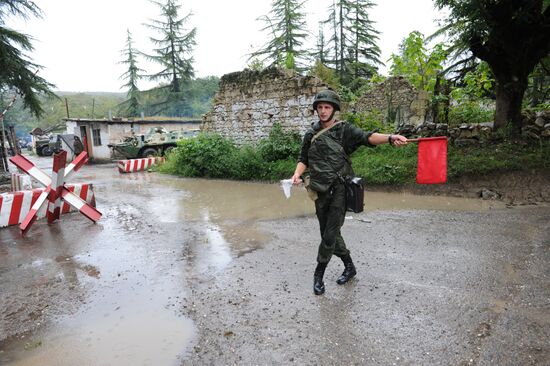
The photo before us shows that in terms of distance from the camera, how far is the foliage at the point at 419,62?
11125 mm

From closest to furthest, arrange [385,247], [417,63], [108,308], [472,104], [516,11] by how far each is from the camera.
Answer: [108,308], [385,247], [516,11], [472,104], [417,63]

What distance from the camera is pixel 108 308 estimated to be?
3539 mm

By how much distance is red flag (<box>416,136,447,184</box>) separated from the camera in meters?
3.73

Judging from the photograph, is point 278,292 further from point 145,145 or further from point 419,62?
point 145,145

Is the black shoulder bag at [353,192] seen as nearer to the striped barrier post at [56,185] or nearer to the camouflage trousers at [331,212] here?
the camouflage trousers at [331,212]

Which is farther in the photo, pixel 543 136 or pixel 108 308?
pixel 543 136

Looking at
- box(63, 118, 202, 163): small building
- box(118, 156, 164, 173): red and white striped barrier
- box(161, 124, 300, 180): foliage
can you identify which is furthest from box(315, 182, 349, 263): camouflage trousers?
box(63, 118, 202, 163): small building

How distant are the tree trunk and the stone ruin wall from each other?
4.62 metres

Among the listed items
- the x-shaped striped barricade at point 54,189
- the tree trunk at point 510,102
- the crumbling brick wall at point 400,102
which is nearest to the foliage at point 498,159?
the tree trunk at point 510,102

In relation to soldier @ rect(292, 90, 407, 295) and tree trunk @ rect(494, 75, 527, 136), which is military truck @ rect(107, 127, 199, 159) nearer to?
tree trunk @ rect(494, 75, 527, 136)

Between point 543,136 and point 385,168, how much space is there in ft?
10.8

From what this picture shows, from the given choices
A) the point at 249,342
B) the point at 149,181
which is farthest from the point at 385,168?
the point at 149,181

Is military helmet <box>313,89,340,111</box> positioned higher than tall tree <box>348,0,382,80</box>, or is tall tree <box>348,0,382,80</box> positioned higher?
tall tree <box>348,0,382,80</box>

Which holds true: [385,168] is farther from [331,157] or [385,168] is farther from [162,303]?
[162,303]
